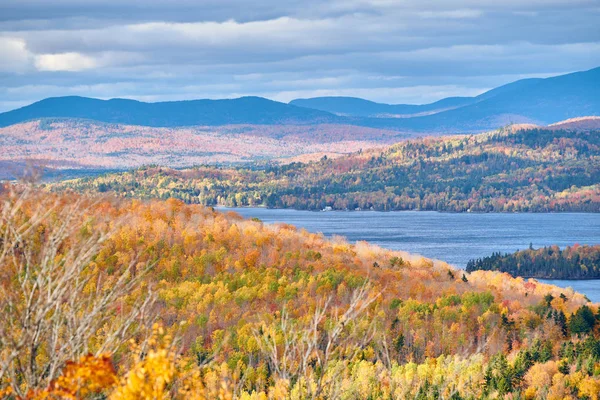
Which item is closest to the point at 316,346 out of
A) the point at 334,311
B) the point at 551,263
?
the point at 334,311

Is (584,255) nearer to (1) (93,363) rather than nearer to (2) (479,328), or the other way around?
(2) (479,328)

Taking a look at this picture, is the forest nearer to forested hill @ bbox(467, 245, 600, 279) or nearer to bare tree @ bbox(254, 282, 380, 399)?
bare tree @ bbox(254, 282, 380, 399)

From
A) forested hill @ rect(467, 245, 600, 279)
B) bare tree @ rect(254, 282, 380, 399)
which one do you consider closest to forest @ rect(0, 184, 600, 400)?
bare tree @ rect(254, 282, 380, 399)

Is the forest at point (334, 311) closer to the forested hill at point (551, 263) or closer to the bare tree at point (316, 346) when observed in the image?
the bare tree at point (316, 346)

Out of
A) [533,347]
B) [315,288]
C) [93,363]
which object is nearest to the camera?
[93,363]

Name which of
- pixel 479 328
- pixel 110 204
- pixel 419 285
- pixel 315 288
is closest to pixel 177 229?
pixel 110 204

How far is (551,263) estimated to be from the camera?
17100cm

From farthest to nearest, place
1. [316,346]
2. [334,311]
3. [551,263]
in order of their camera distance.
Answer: [551,263], [334,311], [316,346]

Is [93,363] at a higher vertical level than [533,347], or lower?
higher

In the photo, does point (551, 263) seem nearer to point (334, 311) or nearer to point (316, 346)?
point (334, 311)

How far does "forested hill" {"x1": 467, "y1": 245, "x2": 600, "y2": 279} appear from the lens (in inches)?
6585

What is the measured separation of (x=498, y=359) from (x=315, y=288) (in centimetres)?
3356

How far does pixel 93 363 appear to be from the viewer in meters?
13.9

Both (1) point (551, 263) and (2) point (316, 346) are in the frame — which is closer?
(2) point (316, 346)
